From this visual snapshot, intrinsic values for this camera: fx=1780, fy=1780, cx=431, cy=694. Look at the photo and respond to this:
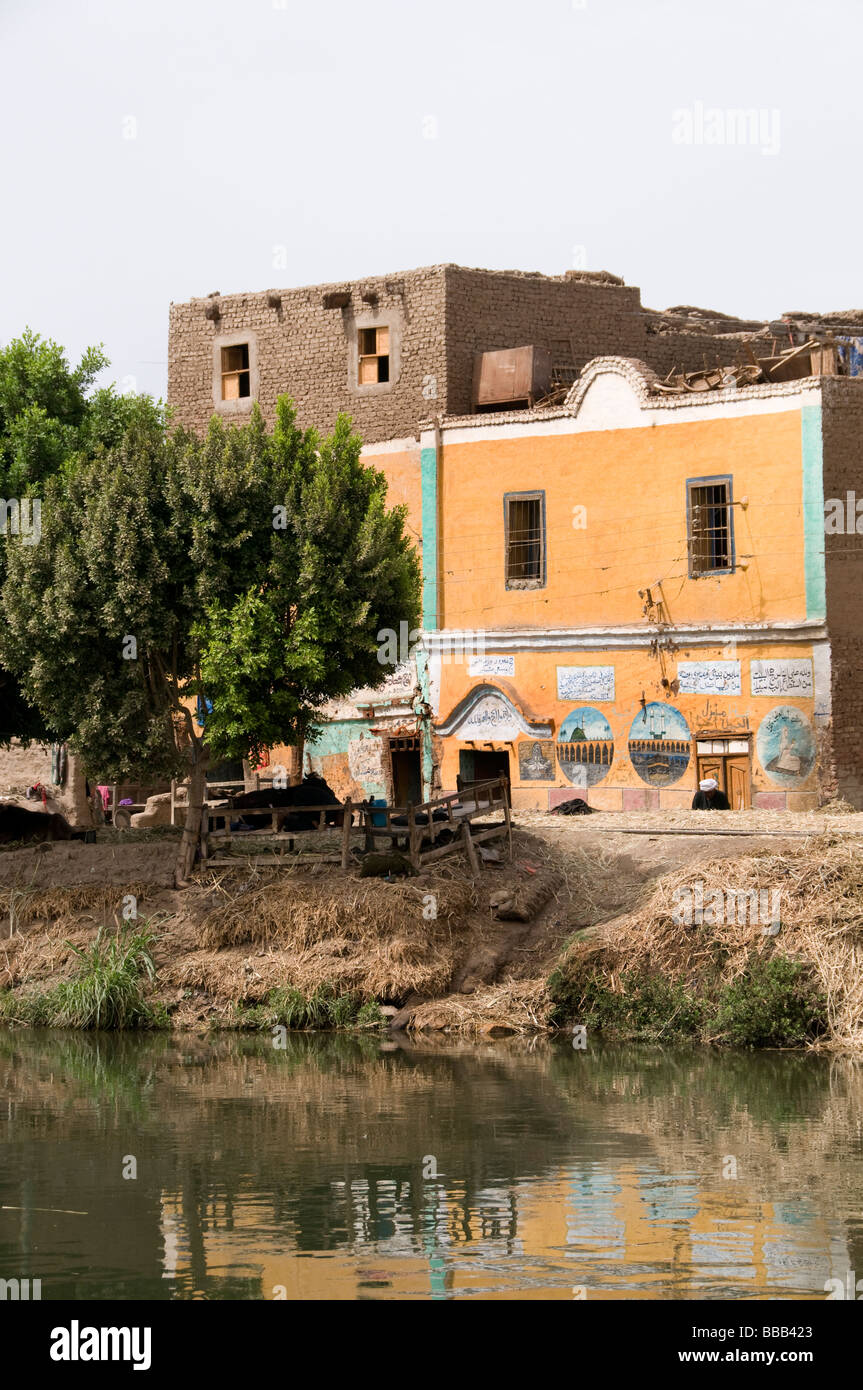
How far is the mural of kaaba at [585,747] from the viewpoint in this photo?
31094 mm

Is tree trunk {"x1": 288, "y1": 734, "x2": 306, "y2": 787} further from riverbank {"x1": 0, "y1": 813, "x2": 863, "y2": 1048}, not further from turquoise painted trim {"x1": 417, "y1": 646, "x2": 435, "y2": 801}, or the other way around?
riverbank {"x1": 0, "y1": 813, "x2": 863, "y2": 1048}

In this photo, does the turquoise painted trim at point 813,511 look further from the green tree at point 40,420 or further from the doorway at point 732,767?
the green tree at point 40,420

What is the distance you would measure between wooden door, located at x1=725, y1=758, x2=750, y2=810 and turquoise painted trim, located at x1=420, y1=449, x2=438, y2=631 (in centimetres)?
668

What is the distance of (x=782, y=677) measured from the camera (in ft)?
96.9

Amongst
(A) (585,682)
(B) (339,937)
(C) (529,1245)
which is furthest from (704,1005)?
(A) (585,682)

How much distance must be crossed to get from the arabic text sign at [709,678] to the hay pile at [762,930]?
927 centimetres

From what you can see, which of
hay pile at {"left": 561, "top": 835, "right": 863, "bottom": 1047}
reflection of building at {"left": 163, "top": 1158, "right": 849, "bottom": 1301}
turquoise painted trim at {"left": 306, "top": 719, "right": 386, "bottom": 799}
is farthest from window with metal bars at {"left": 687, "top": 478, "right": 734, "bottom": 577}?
reflection of building at {"left": 163, "top": 1158, "right": 849, "bottom": 1301}

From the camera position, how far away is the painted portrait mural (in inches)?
1150

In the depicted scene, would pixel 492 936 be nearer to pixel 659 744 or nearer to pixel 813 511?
pixel 659 744

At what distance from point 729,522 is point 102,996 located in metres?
14.4

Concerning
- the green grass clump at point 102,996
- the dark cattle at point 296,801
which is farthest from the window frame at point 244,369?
the green grass clump at point 102,996

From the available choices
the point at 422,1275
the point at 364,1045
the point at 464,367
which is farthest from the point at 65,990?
the point at 464,367

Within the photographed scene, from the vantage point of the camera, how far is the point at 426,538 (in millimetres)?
33656

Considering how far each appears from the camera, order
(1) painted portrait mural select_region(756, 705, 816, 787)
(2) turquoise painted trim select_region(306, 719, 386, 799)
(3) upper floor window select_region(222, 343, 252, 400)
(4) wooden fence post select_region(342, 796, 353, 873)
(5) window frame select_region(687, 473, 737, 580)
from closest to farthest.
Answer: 1. (4) wooden fence post select_region(342, 796, 353, 873)
2. (1) painted portrait mural select_region(756, 705, 816, 787)
3. (5) window frame select_region(687, 473, 737, 580)
4. (2) turquoise painted trim select_region(306, 719, 386, 799)
5. (3) upper floor window select_region(222, 343, 252, 400)
